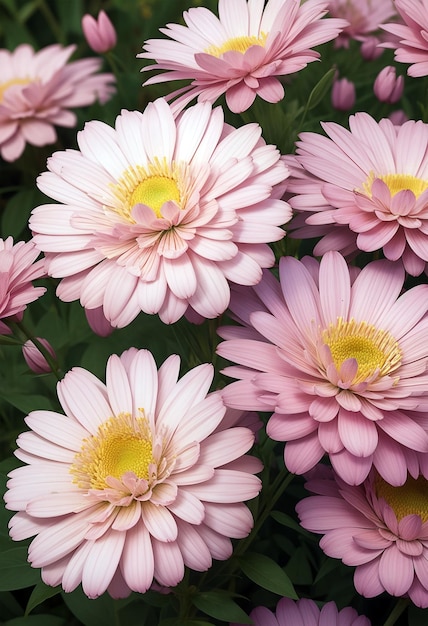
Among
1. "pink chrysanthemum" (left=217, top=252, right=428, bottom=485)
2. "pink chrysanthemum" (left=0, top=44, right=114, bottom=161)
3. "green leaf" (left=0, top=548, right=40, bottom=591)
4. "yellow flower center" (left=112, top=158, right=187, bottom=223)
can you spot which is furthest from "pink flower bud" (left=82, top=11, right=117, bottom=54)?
"green leaf" (left=0, top=548, right=40, bottom=591)

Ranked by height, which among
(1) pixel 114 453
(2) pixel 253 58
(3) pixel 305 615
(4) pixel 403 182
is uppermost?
(2) pixel 253 58

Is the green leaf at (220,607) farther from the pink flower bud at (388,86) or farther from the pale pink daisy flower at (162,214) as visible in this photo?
the pink flower bud at (388,86)

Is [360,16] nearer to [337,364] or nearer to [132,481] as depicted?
[337,364]

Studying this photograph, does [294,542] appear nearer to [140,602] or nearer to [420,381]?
[140,602]

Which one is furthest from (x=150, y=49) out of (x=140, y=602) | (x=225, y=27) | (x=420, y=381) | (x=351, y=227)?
(x=140, y=602)

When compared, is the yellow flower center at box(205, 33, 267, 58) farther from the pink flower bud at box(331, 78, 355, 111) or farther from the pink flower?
the pink flower

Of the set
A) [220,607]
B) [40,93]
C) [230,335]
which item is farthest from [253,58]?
[40,93]

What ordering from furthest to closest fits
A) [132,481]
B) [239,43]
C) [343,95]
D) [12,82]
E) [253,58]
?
[12,82] < [343,95] < [239,43] < [253,58] < [132,481]
